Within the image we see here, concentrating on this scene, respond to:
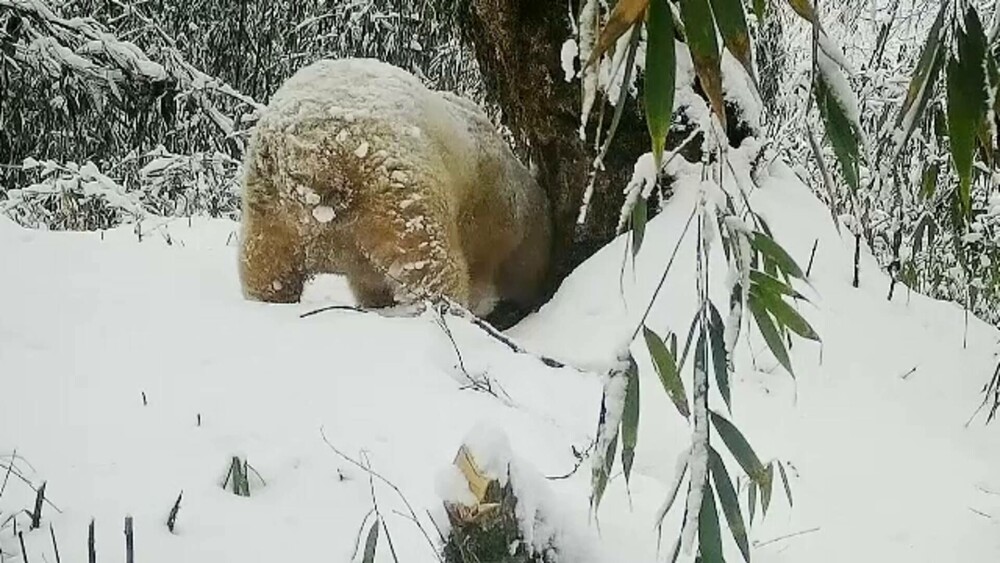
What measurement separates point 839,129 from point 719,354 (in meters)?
0.26

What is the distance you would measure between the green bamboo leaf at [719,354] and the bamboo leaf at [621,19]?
412 millimetres

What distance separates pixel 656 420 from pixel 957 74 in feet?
4.42

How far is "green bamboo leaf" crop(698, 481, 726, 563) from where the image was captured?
1.13 meters

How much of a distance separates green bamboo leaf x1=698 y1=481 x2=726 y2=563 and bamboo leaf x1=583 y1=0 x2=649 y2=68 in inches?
19.0

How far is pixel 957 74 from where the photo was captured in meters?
1.12

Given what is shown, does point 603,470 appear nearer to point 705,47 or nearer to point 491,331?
point 705,47

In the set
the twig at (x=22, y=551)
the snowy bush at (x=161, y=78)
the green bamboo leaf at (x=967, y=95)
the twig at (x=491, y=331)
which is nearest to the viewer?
the green bamboo leaf at (x=967, y=95)

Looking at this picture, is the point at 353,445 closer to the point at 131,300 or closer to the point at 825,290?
the point at 131,300

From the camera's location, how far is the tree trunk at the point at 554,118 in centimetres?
325

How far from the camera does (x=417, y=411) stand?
7.13 feet

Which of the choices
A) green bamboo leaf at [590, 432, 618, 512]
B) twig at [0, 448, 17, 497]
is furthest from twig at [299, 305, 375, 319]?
green bamboo leaf at [590, 432, 618, 512]

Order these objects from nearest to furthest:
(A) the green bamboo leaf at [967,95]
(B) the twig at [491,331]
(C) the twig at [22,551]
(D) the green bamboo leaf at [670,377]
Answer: (A) the green bamboo leaf at [967,95] → (D) the green bamboo leaf at [670,377] → (C) the twig at [22,551] → (B) the twig at [491,331]

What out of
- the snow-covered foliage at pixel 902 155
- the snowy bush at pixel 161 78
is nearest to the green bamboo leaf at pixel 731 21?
the snow-covered foliage at pixel 902 155

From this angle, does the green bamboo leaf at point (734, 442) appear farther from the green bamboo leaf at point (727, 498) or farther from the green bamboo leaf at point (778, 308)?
the green bamboo leaf at point (778, 308)
